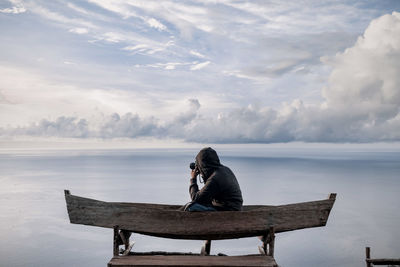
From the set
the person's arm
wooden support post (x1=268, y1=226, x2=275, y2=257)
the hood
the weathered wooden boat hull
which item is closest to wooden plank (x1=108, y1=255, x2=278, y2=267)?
wooden support post (x1=268, y1=226, x2=275, y2=257)

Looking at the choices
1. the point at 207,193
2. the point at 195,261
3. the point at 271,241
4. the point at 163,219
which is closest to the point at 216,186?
the point at 207,193

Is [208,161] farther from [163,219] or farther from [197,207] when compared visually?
[163,219]

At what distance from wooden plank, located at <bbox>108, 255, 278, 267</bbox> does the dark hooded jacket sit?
3.22 ft

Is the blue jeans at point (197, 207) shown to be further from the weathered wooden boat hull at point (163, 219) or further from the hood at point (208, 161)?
the hood at point (208, 161)

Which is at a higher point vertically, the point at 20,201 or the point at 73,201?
the point at 20,201

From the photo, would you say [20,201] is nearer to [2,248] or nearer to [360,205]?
[2,248]

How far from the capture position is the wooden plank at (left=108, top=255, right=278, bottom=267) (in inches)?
167

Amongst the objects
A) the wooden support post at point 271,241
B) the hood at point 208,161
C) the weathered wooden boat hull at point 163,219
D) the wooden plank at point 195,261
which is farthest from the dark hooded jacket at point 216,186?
the wooden plank at point 195,261

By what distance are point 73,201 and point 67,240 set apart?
73.0 ft

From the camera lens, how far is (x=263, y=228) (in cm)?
493

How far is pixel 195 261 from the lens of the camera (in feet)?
14.2

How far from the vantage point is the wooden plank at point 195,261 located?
4.23 metres

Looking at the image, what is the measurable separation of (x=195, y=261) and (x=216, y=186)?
1.29 m

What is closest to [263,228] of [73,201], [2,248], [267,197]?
[73,201]
